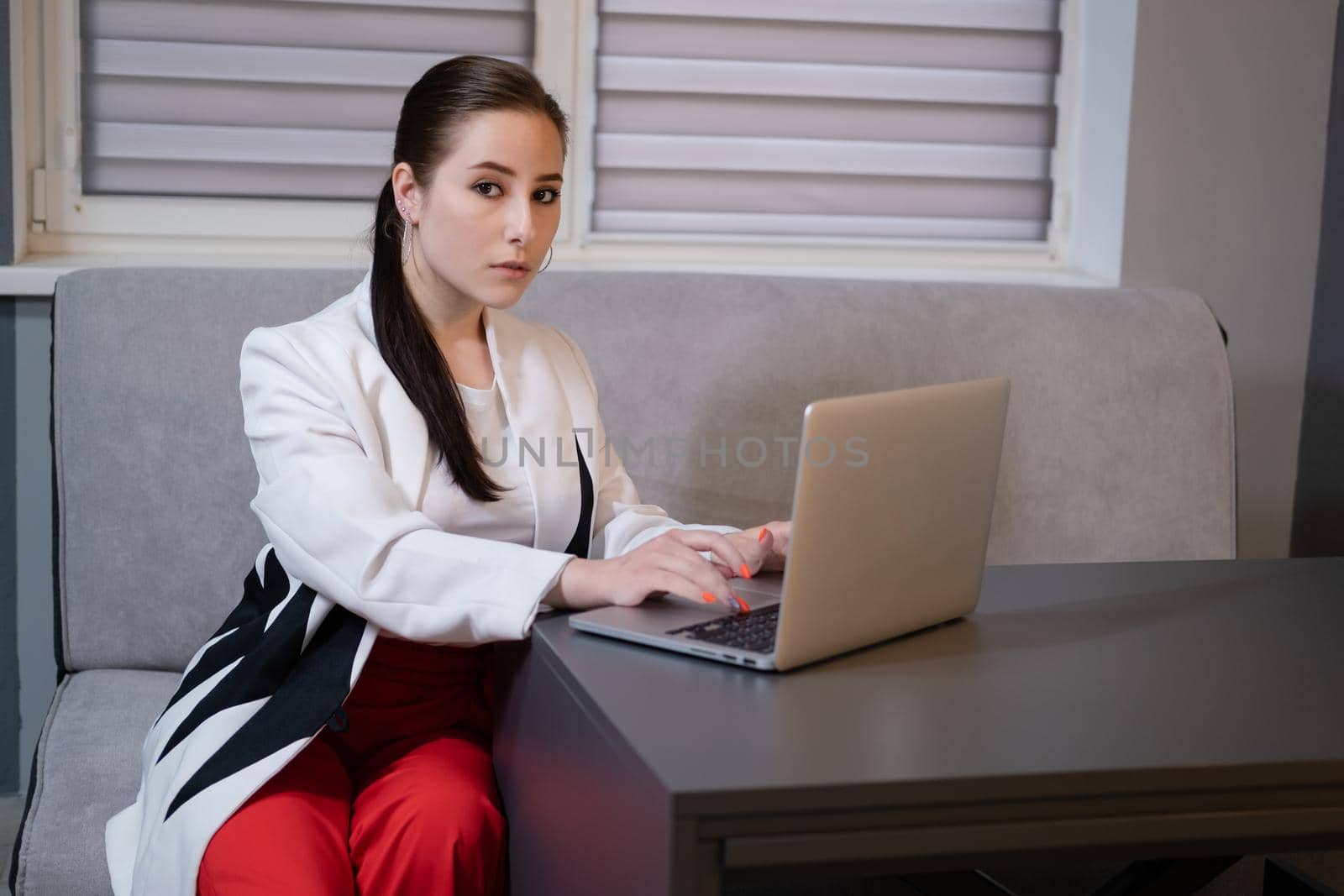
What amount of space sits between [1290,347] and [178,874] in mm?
2148

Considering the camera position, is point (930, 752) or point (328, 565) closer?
point (930, 752)

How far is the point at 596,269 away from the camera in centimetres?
243

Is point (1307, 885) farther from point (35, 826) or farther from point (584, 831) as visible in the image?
point (35, 826)

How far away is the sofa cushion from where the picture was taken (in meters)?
1.45

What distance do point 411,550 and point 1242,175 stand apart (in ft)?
6.01

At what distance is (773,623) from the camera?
1.19 metres

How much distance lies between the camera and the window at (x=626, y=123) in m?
2.33

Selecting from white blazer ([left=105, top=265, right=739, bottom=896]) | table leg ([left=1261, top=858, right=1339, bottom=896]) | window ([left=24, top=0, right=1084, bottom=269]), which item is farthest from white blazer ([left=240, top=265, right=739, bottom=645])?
window ([left=24, top=0, right=1084, bottom=269])

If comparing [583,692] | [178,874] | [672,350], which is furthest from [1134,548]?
[178,874]

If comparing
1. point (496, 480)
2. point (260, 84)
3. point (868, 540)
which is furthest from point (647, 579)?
point (260, 84)

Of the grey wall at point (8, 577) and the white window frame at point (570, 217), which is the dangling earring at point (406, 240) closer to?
the white window frame at point (570, 217)

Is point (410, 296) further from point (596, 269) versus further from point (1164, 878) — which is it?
point (1164, 878)

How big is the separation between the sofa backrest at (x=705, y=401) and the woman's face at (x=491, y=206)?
0.45 meters

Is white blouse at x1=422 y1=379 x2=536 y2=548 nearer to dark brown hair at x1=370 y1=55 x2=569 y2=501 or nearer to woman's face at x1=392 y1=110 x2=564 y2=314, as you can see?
dark brown hair at x1=370 y1=55 x2=569 y2=501
